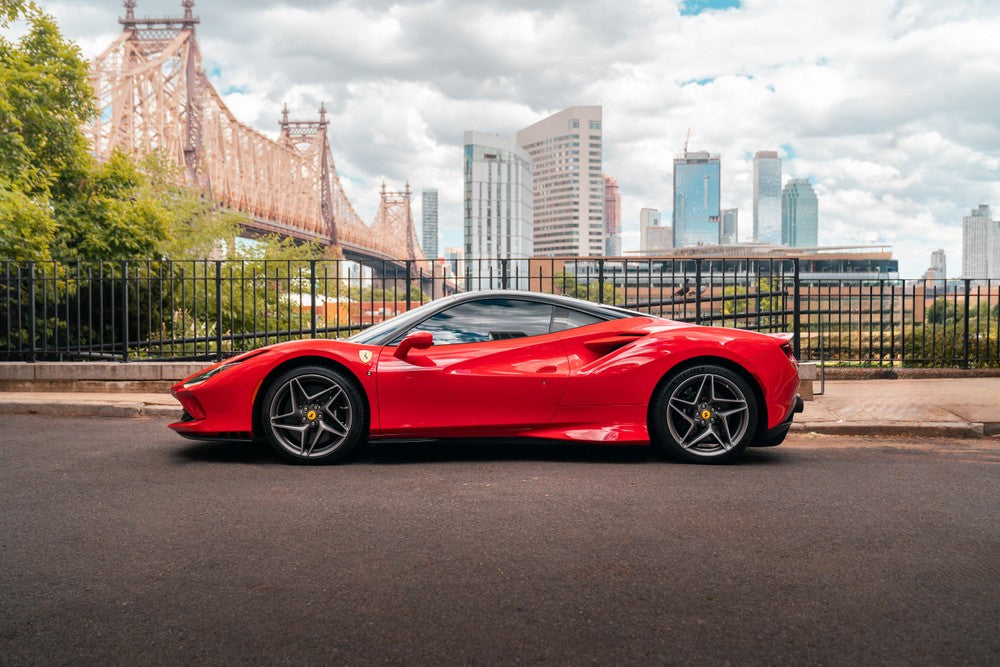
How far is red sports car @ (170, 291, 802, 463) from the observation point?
5273mm

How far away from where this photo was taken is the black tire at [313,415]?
528cm

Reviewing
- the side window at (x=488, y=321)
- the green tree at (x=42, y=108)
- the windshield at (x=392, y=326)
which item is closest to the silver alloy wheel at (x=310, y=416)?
the windshield at (x=392, y=326)

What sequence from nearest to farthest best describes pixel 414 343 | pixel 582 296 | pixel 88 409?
1. pixel 414 343
2. pixel 88 409
3. pixel 582 296

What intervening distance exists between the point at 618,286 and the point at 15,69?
41.0 feet

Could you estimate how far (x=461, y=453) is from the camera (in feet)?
19.0

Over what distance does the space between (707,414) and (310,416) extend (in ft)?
Answer: 8.59

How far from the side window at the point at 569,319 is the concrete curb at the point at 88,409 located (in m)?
4.41

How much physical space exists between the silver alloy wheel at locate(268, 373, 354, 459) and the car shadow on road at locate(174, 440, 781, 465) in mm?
215

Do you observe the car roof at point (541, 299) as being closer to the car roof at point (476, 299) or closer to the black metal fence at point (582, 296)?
the car roof at point (476, 299)

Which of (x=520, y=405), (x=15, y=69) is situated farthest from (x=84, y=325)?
(x=520, y=405)

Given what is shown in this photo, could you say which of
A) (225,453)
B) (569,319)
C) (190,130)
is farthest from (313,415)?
(190,130)

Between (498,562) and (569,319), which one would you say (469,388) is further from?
(498,562)

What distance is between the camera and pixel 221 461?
18.0 ft

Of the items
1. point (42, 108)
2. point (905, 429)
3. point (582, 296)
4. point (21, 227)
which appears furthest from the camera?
point (42, 108)
